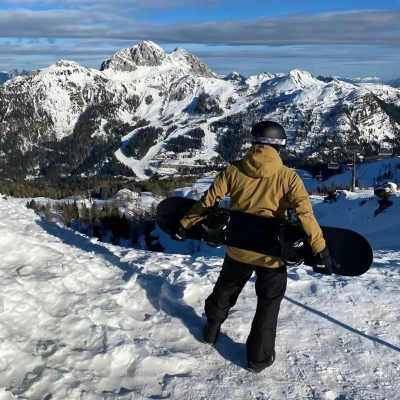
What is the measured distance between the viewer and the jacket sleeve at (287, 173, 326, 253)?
17.2 feet

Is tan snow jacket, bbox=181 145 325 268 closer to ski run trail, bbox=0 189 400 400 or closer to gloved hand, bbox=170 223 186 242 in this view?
gloved hand, bbox=170 223 186 242

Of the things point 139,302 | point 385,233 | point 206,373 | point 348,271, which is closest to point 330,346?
point 348,271

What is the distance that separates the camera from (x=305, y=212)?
207 inches

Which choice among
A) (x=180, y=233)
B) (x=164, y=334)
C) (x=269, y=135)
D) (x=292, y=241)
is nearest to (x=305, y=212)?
(x=292, y=241)

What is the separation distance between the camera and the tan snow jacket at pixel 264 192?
532 cm

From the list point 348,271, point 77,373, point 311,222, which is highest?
point 311,222

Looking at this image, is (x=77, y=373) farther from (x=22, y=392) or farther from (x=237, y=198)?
(x=237, y=198)

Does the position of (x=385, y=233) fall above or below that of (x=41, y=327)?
below

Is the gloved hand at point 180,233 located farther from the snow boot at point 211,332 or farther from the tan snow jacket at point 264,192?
the snow boot at point 211,332

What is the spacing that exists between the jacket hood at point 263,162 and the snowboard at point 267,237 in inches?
27.6

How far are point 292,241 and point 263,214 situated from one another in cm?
57

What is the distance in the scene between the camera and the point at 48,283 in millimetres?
6969

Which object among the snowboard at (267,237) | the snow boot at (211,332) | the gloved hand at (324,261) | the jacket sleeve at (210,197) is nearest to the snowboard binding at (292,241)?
the snowboard at (267,237)

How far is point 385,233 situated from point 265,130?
81.2 ft
